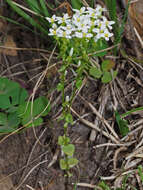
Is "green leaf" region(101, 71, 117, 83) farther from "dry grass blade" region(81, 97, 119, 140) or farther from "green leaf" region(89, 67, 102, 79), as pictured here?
"dry grass blade" region(81, 97, 119, 140)

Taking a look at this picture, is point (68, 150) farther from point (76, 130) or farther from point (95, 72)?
point (95, 72)

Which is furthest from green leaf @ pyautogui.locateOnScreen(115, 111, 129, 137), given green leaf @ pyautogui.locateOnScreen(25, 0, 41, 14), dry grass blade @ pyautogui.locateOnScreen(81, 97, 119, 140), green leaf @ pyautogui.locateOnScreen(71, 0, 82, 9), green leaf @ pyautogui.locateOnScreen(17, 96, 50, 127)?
green leaf @ pyautogui.locateOnScreen(25, 0, 41, 14)

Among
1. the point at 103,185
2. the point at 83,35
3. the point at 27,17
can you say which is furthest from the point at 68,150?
the point at 27,17

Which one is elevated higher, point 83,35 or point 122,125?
point 83,35

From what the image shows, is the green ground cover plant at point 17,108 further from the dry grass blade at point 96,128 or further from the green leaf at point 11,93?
the dry grass blade at point 96,128

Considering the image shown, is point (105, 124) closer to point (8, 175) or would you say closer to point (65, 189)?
point (65, 189)

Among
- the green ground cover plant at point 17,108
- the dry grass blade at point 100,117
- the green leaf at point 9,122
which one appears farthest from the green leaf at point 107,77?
the green leaf at point 9,122
